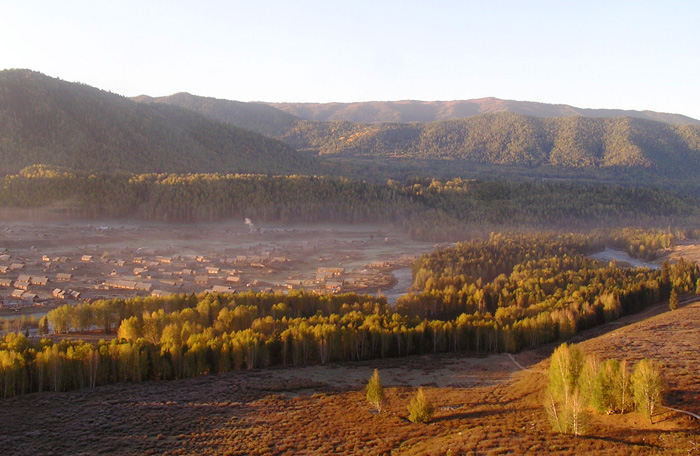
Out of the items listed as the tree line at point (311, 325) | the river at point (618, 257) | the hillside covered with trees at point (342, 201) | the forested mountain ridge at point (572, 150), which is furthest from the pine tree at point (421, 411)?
the forested mountain ridge at point (572, 150)

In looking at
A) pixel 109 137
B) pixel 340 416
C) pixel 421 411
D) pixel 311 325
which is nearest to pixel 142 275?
pixel 311 325

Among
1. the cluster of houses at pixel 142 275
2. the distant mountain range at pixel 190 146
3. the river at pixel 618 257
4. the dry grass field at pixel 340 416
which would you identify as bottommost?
the river at pixel 618 257

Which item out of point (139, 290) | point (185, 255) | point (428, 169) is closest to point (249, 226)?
point (185, 255)

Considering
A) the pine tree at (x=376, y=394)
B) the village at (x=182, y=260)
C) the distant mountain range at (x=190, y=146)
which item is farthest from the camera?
the distant mountain range at (x=190, y=146)

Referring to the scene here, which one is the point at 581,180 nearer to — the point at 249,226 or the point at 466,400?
the point at 249,226

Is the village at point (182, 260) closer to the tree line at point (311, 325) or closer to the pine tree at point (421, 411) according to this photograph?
the tree line at point (311, 325)

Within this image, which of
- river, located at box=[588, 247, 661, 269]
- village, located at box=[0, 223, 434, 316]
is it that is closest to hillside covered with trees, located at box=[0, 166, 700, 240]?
village, located at box=[0, 223, 434, 316]

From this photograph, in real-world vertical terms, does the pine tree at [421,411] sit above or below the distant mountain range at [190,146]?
below

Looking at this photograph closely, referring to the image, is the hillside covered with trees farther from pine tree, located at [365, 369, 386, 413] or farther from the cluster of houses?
pine tree, located at [365, 369, 386, 413]
